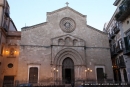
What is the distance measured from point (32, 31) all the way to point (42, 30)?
1545 mm

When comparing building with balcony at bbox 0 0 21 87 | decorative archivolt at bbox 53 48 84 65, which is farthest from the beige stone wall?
building with balcony at bbox 0 0 21 87

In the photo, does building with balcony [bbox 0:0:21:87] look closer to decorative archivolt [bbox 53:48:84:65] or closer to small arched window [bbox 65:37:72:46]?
decorative archivolt [bbox 53:48:84:65]

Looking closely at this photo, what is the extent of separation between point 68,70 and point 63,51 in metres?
3.06

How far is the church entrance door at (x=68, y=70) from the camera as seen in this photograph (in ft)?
72.0

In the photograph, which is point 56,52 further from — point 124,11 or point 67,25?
point 124,11

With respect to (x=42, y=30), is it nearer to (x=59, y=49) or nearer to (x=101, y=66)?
(x=59, y=49)

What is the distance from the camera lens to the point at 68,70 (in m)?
22.6

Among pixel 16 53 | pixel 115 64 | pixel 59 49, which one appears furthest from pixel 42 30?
pixel 115 64

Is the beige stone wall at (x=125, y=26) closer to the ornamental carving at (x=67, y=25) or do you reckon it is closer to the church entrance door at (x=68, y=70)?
the ornamental carving at (x=67, y=25)

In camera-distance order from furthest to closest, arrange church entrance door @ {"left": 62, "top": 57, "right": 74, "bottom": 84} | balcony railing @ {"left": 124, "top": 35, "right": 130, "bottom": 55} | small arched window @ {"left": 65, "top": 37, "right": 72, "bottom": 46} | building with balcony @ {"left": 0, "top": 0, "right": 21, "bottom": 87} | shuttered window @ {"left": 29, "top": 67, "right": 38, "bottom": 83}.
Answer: small arched window @ {"left": 65, "top": 37, "right": 72, "bottom": 46} < building with balcony @ {"left": 0, "top": 0, "right": 21, "bottom": 87} < church entrance door @ {"left": 62, "top": 57, "right": 74, "bottom": 84} < shuttered window @ {"left": 29, "top": 67, "right": 38, "bottom": 83} < balcony railing @ {"left": 124, "top": 35, "right": 130, "bottom": 55}

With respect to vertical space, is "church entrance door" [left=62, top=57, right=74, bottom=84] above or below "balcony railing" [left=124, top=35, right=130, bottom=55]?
below

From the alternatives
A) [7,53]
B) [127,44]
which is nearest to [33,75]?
[7,53]

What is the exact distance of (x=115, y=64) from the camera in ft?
87.6

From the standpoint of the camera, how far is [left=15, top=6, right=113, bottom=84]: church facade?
21.0m
